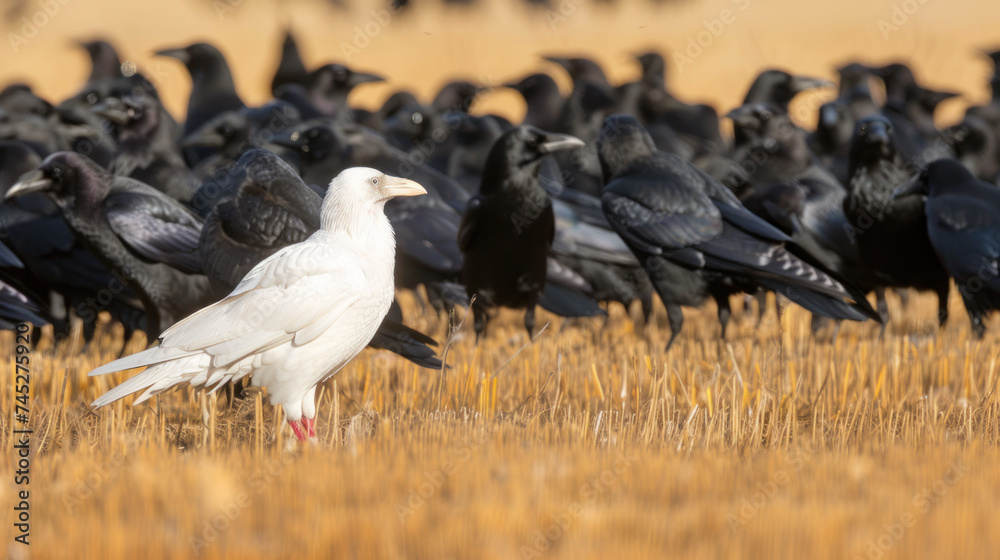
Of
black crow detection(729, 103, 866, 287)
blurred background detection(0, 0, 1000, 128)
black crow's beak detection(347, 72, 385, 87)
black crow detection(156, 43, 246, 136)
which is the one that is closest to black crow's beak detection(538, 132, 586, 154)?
black crow detection(729, 103, 866, 287)

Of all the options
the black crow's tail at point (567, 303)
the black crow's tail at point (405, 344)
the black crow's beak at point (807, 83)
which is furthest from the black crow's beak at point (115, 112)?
the black crow's beak at point (807, 83)

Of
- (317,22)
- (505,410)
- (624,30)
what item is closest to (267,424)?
(505,410)

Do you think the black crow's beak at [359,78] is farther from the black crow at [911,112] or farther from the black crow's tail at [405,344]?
the black crow's tail at [405,344]

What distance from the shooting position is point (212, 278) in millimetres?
4316

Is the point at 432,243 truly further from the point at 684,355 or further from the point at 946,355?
the point at 946,355

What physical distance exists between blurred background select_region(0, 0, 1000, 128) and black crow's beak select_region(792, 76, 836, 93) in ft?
20.6

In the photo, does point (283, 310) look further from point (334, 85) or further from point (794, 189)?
point (334, 85)

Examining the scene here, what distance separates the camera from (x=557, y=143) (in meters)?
5.73

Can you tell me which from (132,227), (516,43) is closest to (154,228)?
(132,227)

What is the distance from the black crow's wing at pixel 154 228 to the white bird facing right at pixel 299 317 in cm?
171

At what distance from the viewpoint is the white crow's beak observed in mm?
3410

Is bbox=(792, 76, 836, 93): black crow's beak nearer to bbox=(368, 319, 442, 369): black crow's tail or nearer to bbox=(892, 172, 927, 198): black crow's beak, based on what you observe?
bbox=(892, 172, 927, 198): black crow's beak

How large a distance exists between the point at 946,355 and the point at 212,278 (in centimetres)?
337

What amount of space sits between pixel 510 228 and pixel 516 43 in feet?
86.5
